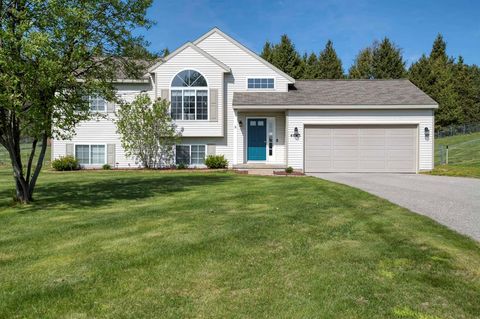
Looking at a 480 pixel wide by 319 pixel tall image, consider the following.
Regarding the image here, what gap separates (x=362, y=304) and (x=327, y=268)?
943 mm

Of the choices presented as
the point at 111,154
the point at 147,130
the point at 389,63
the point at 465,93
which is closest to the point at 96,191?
the point at 147,130

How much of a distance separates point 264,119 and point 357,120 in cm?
460

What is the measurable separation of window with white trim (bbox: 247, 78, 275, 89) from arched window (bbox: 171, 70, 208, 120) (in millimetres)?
2572

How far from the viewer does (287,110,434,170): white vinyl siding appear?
18.4 metres

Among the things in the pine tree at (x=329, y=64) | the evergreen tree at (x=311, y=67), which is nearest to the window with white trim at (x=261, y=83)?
the evergreen tree at (x=311, y=67)

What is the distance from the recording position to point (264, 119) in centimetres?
1992

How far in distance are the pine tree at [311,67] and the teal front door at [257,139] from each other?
966 inches

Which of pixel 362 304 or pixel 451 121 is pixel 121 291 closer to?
pixel 362 304

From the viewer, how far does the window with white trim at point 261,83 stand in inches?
800

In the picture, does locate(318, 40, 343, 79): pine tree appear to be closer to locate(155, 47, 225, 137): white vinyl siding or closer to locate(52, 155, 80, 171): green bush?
locate(155, 47, 225, 137): white vinyl siding

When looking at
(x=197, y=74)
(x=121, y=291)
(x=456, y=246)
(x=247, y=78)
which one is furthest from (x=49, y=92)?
(x=247, y=78)

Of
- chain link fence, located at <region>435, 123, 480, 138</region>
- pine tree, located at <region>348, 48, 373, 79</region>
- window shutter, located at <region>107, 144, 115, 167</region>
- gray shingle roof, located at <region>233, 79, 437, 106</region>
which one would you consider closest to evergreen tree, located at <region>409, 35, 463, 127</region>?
chain link fence, located at <region>435, 123, 480, 138</region>

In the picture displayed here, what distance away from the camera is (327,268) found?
4.51m

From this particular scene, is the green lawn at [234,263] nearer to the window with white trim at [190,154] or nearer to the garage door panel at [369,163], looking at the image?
the garage door panel at [369,163]
